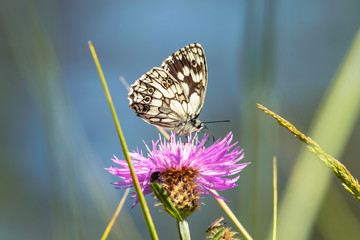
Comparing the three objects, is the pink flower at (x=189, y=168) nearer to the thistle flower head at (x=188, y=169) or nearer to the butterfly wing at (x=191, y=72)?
the thistle flower head at (x=188, y=169)

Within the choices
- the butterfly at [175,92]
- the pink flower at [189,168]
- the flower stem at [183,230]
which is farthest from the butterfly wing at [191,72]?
the flower stem at [183,230]

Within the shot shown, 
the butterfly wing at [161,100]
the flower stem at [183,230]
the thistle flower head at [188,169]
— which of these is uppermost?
the butterfly wing at [161,100]

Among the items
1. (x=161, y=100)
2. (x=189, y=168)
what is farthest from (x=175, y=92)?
(x=189, y=168)

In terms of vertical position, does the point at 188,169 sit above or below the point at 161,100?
below

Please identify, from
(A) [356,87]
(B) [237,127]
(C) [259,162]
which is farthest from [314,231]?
(A) [356,87]

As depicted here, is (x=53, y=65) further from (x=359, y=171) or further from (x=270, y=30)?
(x=359, y=171)

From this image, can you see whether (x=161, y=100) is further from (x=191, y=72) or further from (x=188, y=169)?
(x=188, y=169)

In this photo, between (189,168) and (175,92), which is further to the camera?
(175,92)
